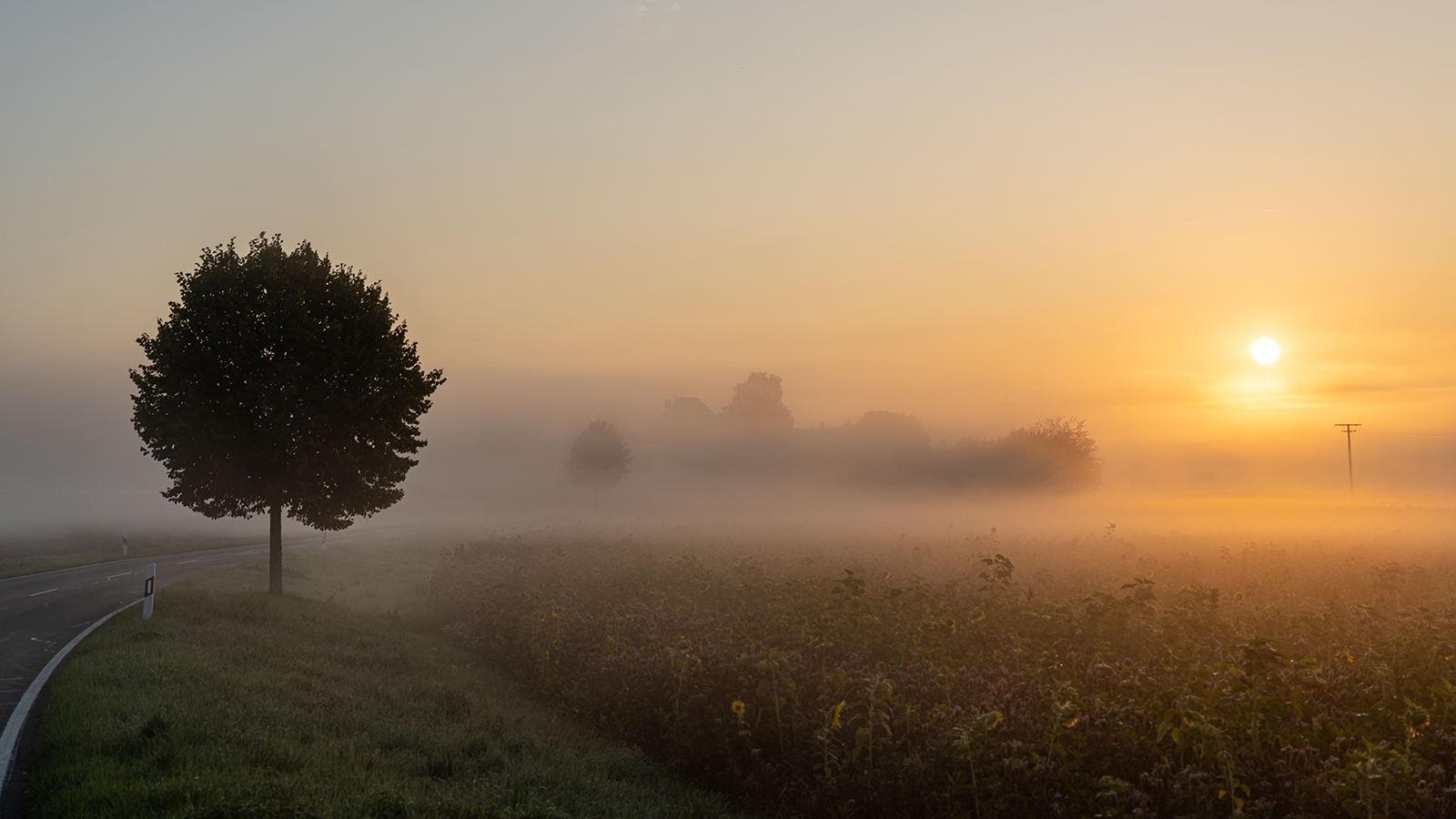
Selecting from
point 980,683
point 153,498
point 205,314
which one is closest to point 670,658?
point 980,683

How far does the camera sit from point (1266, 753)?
21.1 ft

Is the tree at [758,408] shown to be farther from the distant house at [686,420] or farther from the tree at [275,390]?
the tree at [275,390]

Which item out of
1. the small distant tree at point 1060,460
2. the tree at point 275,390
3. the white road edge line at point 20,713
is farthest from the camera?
the small distant tree at point 1060,460

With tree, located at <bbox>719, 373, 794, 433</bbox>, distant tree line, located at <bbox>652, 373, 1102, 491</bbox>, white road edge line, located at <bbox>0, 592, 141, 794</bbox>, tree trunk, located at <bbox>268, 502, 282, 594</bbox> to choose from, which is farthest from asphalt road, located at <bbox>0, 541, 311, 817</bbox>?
tree, located at <bbox>719, 373, 794, 433</bbox>

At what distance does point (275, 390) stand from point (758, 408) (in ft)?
355

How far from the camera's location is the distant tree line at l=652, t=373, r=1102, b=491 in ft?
218

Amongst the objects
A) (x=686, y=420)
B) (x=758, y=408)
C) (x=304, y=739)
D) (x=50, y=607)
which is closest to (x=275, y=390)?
(x=50, y=607)

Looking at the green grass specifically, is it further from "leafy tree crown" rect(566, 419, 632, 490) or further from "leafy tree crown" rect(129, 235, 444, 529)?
"leafy tree crown" rect(566, 419, 632, 490)

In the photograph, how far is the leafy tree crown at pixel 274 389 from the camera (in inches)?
741

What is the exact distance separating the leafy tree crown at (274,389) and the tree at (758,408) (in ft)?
341

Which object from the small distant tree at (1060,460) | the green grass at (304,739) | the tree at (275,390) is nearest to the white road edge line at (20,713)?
the green grass at (304,739)

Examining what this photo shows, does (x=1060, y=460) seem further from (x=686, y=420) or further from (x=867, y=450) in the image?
(x=686, y=420)

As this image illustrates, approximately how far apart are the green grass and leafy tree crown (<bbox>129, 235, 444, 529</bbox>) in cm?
453

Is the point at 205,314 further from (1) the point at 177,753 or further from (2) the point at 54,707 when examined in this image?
(1) the point at 177,753
